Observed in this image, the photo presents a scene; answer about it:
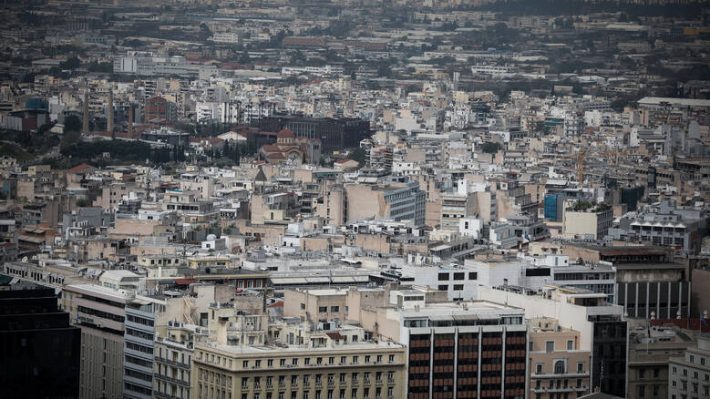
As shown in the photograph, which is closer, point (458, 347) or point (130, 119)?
point (458, 347)

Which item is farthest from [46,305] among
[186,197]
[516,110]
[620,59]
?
[620,59]

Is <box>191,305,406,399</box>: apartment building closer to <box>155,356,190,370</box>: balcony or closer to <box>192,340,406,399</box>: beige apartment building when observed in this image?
<box>192,340,406,399</box>: beige apartment building

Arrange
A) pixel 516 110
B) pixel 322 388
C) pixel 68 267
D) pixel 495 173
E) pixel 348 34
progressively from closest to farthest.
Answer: pixel 322 388
pixel 68 267
pixel 495 173
pixel 516 110
pixel 348 34

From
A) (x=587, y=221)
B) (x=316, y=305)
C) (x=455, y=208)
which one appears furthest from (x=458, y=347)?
(x=455, y=208)

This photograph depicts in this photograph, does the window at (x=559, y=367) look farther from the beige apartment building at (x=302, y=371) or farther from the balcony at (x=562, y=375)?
the beige apartment building at (x=302, y=371)

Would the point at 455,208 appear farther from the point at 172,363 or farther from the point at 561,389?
the point at 172,363

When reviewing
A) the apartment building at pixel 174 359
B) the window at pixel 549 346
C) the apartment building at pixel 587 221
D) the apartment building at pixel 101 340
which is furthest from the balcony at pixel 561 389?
the apartment building at pixel 587 221

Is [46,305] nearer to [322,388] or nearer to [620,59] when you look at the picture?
[322,388]

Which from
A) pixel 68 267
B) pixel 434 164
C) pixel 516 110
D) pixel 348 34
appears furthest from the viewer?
pixel 348 34
